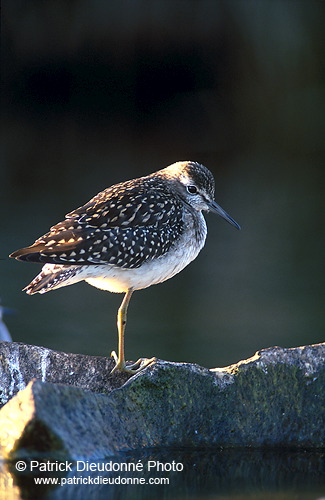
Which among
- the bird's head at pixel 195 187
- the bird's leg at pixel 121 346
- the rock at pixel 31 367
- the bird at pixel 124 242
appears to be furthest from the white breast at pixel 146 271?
the rock at pixel 31 367

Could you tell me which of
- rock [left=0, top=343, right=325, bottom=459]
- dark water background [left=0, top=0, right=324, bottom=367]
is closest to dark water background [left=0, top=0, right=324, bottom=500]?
dark water background [left=0, top=0, right=324, bottom=367]

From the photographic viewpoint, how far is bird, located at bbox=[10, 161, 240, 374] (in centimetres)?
744

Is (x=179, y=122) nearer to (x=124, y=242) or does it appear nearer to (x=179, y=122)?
(x=179, y=122)

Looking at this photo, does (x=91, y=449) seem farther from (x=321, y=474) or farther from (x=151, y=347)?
(x=151, y=347)

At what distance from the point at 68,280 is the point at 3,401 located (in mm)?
1053

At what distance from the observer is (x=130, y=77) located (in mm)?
20688

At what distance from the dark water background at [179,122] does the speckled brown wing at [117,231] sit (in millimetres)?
4391

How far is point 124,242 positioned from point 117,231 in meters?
0.13

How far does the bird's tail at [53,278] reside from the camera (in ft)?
24.2

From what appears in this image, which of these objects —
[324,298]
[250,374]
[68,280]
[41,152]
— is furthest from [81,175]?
[250,374]

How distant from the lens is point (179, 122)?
20609 mm

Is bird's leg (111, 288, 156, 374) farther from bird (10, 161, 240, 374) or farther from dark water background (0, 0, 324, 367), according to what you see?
dark water background (0, 0, 324, 367)

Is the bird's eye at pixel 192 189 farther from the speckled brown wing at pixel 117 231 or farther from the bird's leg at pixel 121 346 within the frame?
the bird's leg at pixel 121 346

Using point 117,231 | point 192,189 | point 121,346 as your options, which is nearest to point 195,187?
point 192,189
